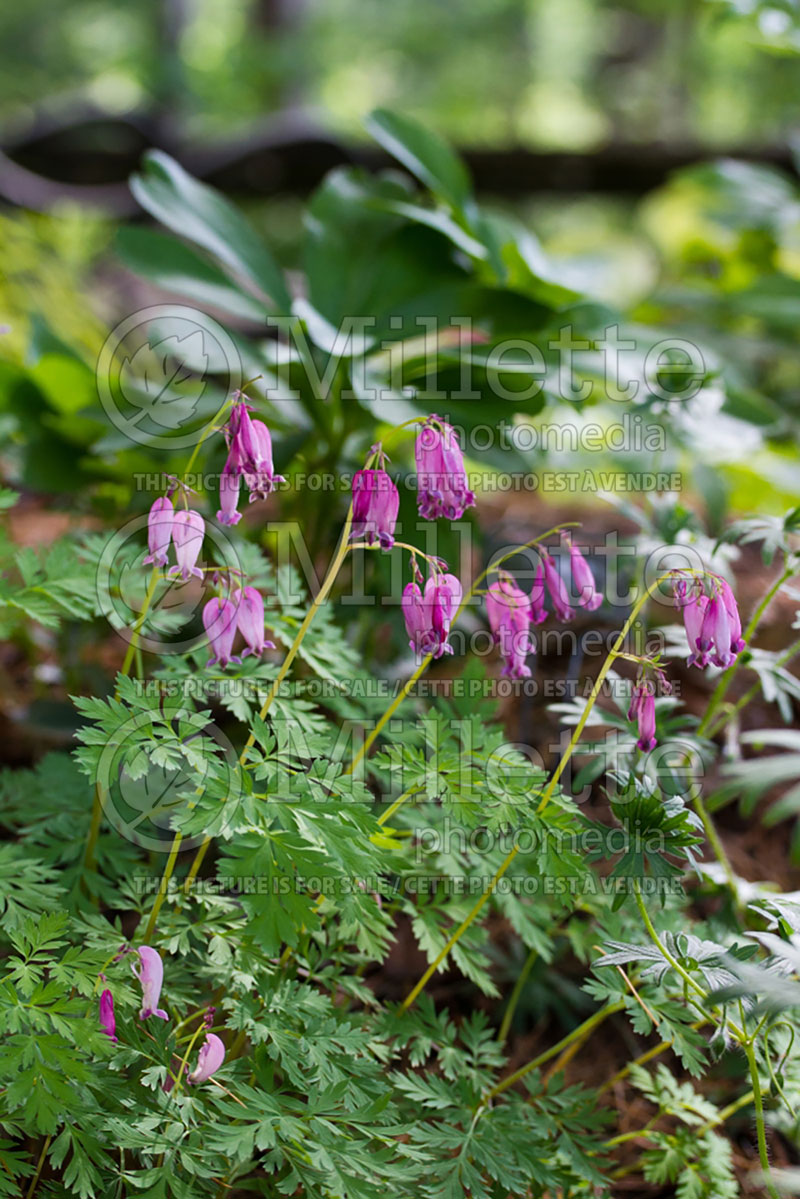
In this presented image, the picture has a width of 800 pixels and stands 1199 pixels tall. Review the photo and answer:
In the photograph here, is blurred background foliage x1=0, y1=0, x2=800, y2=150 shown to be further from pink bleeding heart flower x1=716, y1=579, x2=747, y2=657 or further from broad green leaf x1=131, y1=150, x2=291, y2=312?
pink bleeding heart flower x1=716, y1=579, x2=747, y2=657

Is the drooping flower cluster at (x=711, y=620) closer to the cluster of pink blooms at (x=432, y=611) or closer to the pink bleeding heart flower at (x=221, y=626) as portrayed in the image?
the cluster of pink blooms at (x=432, y=611)

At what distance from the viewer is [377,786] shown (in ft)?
4.64

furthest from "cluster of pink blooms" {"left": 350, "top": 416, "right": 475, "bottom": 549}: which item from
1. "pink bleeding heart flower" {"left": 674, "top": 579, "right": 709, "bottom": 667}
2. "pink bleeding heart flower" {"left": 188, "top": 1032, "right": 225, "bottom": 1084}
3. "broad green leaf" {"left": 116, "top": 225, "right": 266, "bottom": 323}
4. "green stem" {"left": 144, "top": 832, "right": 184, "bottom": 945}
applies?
"broad green leaf" {"left": 116, "top": 225, "right": 266, "bottom": 323}

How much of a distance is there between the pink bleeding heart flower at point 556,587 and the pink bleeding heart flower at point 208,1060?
1.81 feet

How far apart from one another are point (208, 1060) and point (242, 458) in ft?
1.88

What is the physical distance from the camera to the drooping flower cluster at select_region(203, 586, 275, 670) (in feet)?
2.97

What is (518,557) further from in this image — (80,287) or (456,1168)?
(80,287)

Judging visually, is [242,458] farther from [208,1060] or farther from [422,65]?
[422,65]

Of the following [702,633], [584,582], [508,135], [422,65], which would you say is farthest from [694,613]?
[508,135]

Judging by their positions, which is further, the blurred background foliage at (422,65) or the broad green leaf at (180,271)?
the blurred background foliage at (422,65)

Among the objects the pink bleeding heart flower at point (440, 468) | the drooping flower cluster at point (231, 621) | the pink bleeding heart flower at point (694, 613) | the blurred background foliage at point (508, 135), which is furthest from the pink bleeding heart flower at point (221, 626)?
the blurred background foliage at point (508, 135)

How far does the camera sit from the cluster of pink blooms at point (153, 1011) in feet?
2.66

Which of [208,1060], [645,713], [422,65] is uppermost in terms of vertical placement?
[422,65]

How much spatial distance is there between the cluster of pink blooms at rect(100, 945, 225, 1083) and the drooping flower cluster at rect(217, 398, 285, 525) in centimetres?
44
